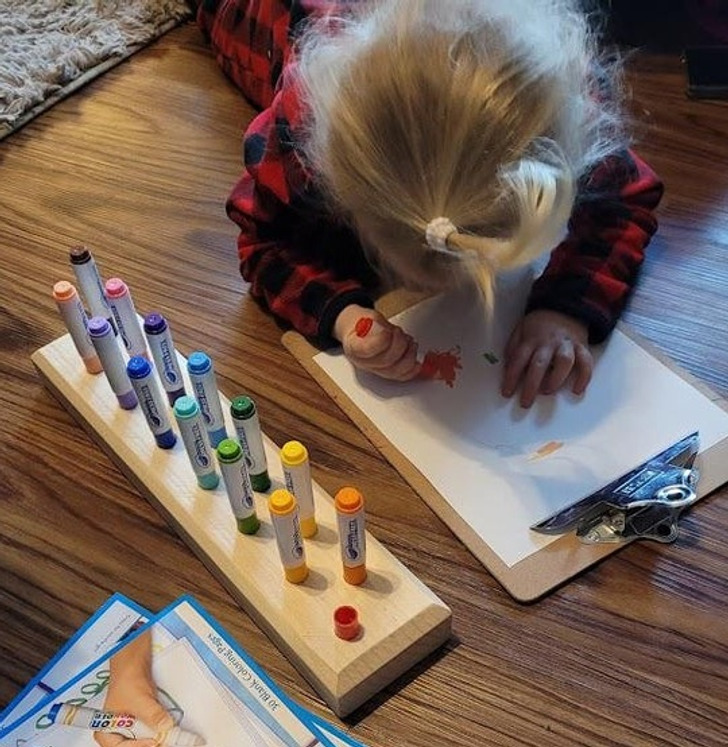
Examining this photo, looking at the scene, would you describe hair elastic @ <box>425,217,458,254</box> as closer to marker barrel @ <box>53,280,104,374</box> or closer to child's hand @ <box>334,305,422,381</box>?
child's hand @ <box>334,305,422,381</box>

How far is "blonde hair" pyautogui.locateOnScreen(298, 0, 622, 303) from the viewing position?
69cm

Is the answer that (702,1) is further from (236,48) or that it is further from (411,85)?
(411,85)

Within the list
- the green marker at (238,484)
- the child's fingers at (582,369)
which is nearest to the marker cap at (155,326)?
the green marker at (238,484)

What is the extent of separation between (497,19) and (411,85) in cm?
8

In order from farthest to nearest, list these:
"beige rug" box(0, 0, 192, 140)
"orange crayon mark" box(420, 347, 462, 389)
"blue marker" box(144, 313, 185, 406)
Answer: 1. "beige rug" box(0, 0, 192, 140)
2. "orange crayon mark" box(420, 347, 462, 389)
3. "blue marker" box(144, 313, 185, 406)

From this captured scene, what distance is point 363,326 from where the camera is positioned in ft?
2.73

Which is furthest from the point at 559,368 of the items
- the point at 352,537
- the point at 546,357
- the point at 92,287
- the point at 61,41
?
the point at 61,41

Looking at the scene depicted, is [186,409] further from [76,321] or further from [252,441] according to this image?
[76,321]

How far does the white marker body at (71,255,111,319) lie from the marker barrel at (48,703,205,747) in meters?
0.29

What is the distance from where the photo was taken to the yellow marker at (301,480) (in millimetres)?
658

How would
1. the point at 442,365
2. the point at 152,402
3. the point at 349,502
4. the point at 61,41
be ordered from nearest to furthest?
the point at 349,502 < the point at 152,402 < the point at 442,365 < the point at 61,41

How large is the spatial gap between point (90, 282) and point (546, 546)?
39 cm

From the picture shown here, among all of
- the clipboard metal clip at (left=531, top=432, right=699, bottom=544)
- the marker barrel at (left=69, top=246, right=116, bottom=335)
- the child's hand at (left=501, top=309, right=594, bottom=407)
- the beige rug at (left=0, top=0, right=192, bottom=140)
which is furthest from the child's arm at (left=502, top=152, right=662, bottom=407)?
the beige rug at (left=0, top=0, right=192, bottom=140)

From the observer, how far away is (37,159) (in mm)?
1125
